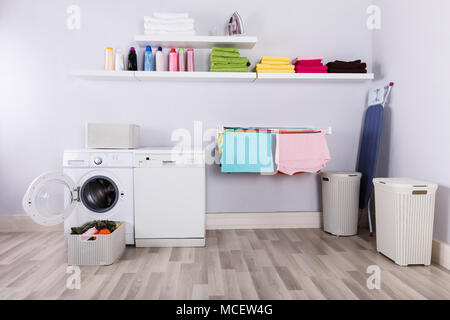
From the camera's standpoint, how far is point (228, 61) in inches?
122

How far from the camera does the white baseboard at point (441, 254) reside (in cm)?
236

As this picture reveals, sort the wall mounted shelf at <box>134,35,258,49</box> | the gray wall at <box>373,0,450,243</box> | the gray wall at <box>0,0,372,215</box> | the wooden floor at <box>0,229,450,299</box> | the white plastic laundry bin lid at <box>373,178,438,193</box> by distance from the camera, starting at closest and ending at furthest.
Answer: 1. the wooden floor at <box>0,229,450,299</box>
2. the white plastic laundry bin lid at <box>373,178,438,193</box>
3. the gray wall at <box>373,0,450,243</box>
4. the wall mounted shelf at <box>134,35,258,49</box>
5. the gray wall at <box>0,0,372,215</box>

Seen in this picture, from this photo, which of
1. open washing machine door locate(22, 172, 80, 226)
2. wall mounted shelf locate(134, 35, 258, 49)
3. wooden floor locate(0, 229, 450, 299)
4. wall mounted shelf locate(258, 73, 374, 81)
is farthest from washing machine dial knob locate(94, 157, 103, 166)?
wall mounted shelf locate(258, 73, 374, 81)

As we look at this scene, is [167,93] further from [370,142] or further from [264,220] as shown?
[370,142]

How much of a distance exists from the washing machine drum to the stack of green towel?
4.49 feet

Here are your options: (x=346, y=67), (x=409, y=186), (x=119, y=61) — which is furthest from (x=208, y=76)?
(x=409, y=186)

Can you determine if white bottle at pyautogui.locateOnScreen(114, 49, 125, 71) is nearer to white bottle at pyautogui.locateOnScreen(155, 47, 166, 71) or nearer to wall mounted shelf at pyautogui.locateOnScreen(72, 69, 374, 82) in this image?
wall mounted shelf at pyautogui.locateOnScreen(72, 69, 374, 82)

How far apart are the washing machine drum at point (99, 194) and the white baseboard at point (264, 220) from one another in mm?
956

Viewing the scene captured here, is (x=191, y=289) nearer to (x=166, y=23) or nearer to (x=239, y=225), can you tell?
(x=239, y=225)

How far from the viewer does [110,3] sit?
3299mm

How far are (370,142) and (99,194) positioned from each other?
2.51 meters

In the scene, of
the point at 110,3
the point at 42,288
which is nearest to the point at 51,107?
the point at 110,3

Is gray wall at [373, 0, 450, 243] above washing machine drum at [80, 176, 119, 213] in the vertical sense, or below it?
above

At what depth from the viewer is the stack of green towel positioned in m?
3.10
